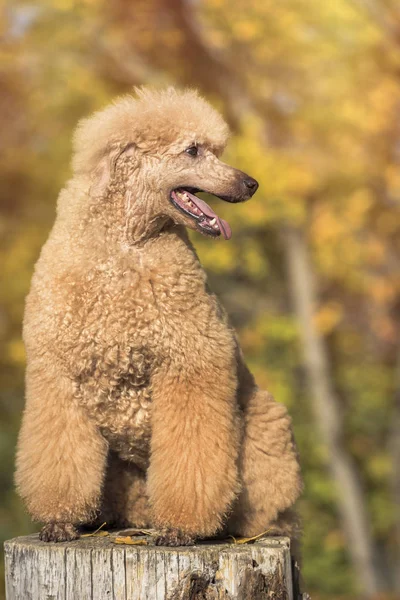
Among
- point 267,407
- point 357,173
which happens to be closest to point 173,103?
point 267,407

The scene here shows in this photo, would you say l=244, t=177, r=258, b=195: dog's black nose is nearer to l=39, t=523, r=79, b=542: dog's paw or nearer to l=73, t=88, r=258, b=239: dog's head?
l=73, t=88, r=258, b=239: dog's head

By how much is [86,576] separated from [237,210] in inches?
278

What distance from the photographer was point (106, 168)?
3270 millimetres

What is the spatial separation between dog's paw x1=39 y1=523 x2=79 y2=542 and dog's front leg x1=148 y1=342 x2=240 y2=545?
0.32 meters

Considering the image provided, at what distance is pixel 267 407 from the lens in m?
3.67

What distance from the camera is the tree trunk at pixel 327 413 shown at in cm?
1077

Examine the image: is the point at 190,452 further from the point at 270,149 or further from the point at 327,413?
the point at 327,413

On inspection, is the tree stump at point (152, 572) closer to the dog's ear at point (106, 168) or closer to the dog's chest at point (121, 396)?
the dog's chest at point (121, 396)

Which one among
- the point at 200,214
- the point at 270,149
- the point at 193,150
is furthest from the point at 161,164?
the point at 270,149

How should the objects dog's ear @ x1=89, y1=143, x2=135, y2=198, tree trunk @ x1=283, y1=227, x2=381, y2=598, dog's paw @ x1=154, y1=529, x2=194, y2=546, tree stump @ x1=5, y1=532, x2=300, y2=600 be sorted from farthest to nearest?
tree trunk @ x1=283, y1=227, x2=381, y2=598
dog's ear @ x1=89, y1=143, x2=135, y2=198
dog's paw @ x1=154, y1=529, x2=194, y2=546
tree stump @ x1=5, y1=532, x2=300, y2=600

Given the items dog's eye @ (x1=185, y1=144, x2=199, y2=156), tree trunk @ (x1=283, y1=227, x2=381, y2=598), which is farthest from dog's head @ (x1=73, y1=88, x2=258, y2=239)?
tree trunk @ (x1=283, y1=227, x2=381, y2=598)

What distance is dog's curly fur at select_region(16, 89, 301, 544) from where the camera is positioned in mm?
3193

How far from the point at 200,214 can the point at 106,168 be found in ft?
1.37

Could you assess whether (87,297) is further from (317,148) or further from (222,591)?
(317,148)
